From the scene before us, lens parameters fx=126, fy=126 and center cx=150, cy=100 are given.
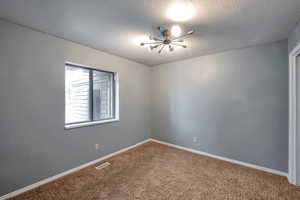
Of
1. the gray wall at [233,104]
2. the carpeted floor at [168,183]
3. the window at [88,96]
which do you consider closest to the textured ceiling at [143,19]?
the gray wall at [233,104]

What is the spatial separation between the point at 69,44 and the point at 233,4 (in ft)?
8.45

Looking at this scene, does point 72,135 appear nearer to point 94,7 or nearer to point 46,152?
point 46,152

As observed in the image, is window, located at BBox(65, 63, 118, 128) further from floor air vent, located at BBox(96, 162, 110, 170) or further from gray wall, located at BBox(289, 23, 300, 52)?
gray wall, located at BBox(289, 23, 300, 52)

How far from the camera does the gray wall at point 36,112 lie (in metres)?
1.71

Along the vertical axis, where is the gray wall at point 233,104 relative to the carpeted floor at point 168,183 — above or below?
above

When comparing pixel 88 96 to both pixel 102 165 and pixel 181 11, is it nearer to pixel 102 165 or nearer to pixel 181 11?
pixel 102 165

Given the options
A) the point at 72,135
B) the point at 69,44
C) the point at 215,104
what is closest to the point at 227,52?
the point at 215,104

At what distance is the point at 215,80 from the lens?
293cm

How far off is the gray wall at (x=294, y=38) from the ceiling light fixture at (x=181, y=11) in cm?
155

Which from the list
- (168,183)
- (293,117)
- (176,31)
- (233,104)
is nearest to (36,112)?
(168,183)

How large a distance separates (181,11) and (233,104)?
219cm

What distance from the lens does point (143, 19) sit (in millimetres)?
1687

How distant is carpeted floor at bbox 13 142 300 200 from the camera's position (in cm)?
178

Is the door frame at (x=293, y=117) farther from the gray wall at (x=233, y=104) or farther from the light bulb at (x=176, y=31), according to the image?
the light bulb at (x=176, y=31)
